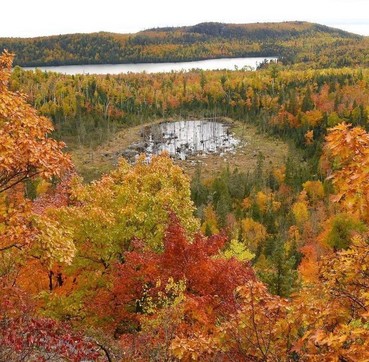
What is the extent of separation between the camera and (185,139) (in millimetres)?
166375

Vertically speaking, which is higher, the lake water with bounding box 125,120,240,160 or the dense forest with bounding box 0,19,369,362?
the dense forest with bounding box 0,19,369,362

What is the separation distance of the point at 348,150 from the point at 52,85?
624 feet

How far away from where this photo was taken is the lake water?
151000mm

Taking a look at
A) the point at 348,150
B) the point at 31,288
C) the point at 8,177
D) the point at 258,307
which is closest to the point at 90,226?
the point at 31,288

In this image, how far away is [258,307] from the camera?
10.1 meters

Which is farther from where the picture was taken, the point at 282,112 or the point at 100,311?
the point at 282,112

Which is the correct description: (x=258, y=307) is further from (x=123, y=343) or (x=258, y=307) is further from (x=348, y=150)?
(x=123, y=343)

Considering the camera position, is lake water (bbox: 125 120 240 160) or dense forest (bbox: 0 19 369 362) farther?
lake water (bbox: 125 120 240 160)

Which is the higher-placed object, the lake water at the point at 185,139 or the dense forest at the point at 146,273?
the dense forest at the point at 146,273

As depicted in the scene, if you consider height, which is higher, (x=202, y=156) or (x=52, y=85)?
(x=52, y=85)

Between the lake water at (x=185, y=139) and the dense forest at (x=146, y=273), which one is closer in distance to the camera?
the dense forest at (x=146, y=273)

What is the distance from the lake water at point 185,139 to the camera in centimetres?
15100

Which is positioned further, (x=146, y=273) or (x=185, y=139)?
(x=185, y=139)

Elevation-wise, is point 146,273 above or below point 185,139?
above
